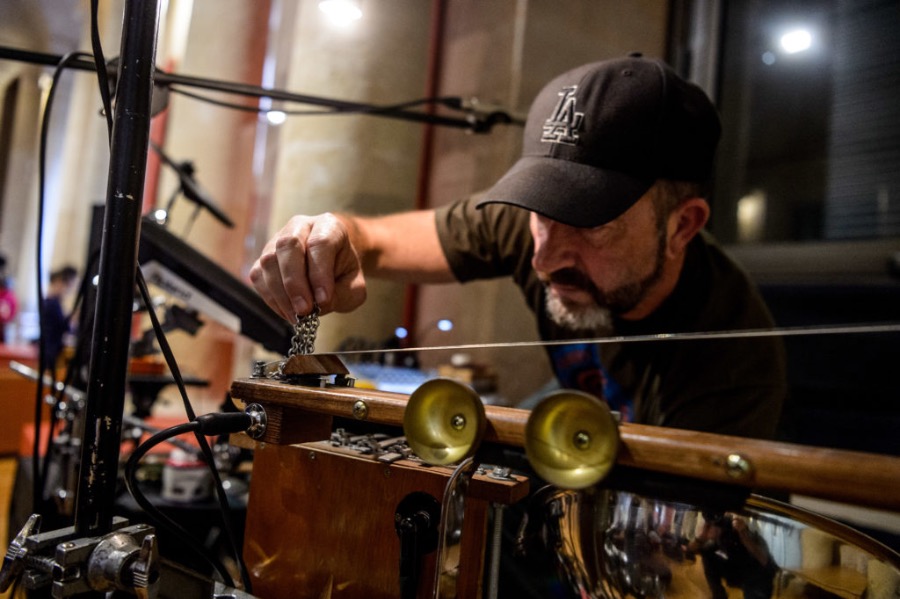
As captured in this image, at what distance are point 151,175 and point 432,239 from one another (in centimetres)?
240

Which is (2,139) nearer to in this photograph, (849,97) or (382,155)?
(382,155)

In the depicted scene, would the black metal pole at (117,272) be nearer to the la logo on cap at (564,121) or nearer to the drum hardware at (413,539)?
the drum hardware at (413,539)

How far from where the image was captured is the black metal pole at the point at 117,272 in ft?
1.56

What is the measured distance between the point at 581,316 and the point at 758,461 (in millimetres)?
715

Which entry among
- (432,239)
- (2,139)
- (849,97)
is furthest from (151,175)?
(2,139)

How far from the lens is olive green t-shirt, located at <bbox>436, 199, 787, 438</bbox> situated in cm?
100

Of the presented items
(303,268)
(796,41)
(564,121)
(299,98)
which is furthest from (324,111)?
(796,41)

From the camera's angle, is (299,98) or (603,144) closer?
(603,144)

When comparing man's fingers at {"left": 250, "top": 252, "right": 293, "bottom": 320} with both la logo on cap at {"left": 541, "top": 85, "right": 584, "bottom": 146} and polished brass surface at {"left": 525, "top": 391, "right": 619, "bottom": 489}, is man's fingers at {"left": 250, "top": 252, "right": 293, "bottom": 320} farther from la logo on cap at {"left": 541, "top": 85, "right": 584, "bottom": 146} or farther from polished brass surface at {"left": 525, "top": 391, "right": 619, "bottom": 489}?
la logo on cap at {"left": 541, "top": 85, "right": 584, "bottom": 146}

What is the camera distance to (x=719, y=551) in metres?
0.44

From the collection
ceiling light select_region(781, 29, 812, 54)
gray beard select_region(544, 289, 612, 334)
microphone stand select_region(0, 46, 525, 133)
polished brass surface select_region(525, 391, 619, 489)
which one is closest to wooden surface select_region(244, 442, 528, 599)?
polished brass surface select_region(525, 391, 619, 489)

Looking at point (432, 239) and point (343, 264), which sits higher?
point (432, 239)

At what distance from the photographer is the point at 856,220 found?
1.76m

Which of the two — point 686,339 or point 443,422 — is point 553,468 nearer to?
point 443,422
